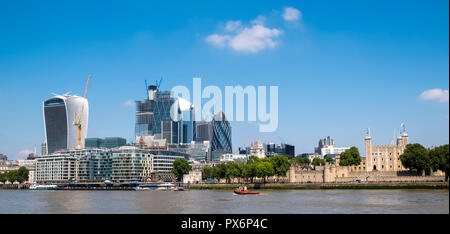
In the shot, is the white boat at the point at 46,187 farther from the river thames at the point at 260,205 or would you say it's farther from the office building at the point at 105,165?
the river thames at the point at 260,205

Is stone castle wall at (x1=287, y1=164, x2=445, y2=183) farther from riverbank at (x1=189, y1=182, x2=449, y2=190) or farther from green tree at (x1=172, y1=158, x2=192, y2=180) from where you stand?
green tree at (x1=172, y1=158, x2=192, y2=180)

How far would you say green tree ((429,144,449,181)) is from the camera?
101 m

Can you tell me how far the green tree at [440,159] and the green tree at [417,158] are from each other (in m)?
1.48

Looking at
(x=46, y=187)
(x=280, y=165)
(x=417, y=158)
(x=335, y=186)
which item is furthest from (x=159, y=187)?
(x=417, y=158)

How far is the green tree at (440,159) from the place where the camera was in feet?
330

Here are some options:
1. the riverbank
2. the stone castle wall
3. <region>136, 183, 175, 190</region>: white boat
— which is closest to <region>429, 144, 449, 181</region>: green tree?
the riverbank

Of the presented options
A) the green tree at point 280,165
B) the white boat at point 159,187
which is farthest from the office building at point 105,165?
the green tree at point 280,165

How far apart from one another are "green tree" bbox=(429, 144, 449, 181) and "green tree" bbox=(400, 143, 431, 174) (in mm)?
1481

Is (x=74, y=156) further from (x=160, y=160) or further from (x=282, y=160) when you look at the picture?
(x=282, y=160)

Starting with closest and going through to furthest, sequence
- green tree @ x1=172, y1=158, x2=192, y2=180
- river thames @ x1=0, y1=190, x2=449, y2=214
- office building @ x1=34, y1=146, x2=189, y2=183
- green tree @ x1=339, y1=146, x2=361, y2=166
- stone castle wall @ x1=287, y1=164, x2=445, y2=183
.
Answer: river thames @ x1=0, y1=190, x2=449, y2=214
stone castle wall @ x1=287, y1=164, x2=445, y2=183
green tree @ x1=339, y1=146, x2=361, y2=166
green tree @ x1=172, y1=158, x2=192, y2=180
office building @ x1=34, y1=146, x2=189, y2=183

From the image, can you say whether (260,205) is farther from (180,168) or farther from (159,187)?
(180,168)
